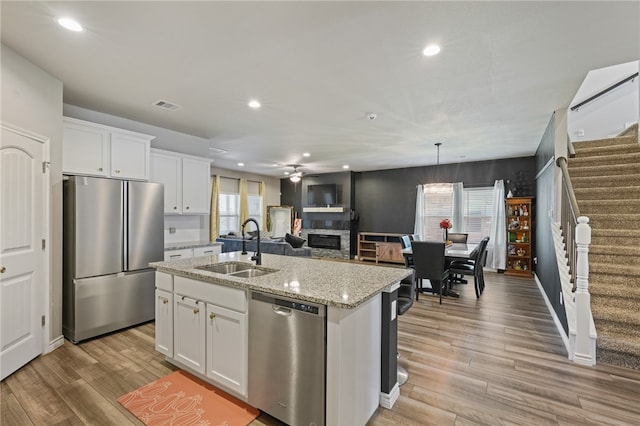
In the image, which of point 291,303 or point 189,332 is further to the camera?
point 189,332

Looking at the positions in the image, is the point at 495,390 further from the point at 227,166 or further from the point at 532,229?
the point at 227,166

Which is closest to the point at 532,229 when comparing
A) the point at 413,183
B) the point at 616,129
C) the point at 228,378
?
the point at 616,129

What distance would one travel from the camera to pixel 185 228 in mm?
4852

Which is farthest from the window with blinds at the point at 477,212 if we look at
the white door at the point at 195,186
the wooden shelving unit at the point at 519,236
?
the white door at the point at 195,186

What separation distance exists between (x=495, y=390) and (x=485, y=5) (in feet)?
9.05

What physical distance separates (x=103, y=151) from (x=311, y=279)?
310 centimetres

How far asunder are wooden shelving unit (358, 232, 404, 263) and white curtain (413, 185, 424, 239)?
523 millimetres

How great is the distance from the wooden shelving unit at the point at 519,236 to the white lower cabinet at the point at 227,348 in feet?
21.7

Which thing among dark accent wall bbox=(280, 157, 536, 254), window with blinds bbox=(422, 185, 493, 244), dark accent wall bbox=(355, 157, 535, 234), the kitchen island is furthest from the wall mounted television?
the kitchen island

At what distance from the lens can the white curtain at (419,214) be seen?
7758mm

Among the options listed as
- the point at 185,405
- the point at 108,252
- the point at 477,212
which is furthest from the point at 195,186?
the point at 477,212

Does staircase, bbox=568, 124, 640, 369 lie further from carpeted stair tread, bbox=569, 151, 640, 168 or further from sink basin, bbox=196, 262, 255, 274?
sink basin, bbox=196, 262, 255, 274

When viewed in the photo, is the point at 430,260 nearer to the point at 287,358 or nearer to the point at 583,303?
the point at 583,303

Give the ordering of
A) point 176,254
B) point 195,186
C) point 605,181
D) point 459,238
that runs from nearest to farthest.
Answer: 1. point 605,181
2. point 176,254
3. point 195,186
4. point 459,238
